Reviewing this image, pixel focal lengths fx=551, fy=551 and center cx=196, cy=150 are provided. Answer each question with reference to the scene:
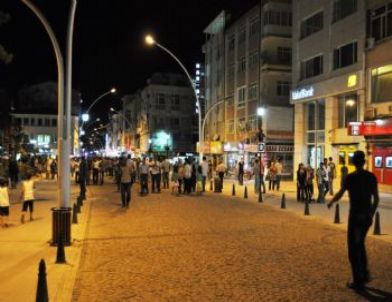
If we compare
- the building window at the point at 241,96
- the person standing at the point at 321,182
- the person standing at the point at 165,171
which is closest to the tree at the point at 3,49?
the person standing at the point at 321,182

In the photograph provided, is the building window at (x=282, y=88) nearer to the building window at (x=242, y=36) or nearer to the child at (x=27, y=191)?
the building window at (x=242, y=36)

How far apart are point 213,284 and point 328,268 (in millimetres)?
2392

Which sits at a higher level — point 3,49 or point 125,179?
point 3,49

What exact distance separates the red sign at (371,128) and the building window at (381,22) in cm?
480

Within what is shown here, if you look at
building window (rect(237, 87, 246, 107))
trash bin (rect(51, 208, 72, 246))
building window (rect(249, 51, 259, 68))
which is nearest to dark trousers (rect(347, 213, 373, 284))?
trash bin (rect(51, 208, 72, 246))

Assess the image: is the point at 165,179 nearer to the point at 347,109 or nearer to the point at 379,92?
the point at 347,109

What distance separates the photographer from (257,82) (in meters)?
50.4

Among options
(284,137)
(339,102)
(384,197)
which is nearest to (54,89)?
(284,137)

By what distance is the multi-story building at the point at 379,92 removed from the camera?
29.5 m

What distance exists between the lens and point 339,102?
3575cm

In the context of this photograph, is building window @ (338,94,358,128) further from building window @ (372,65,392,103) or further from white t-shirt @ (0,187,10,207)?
white t-shirt @ (0,187,10,207)

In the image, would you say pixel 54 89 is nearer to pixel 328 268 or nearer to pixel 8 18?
pixel 8 18

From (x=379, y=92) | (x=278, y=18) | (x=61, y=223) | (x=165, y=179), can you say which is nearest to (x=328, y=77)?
(x=379, y=92)

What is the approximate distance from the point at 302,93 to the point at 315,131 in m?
2.89
